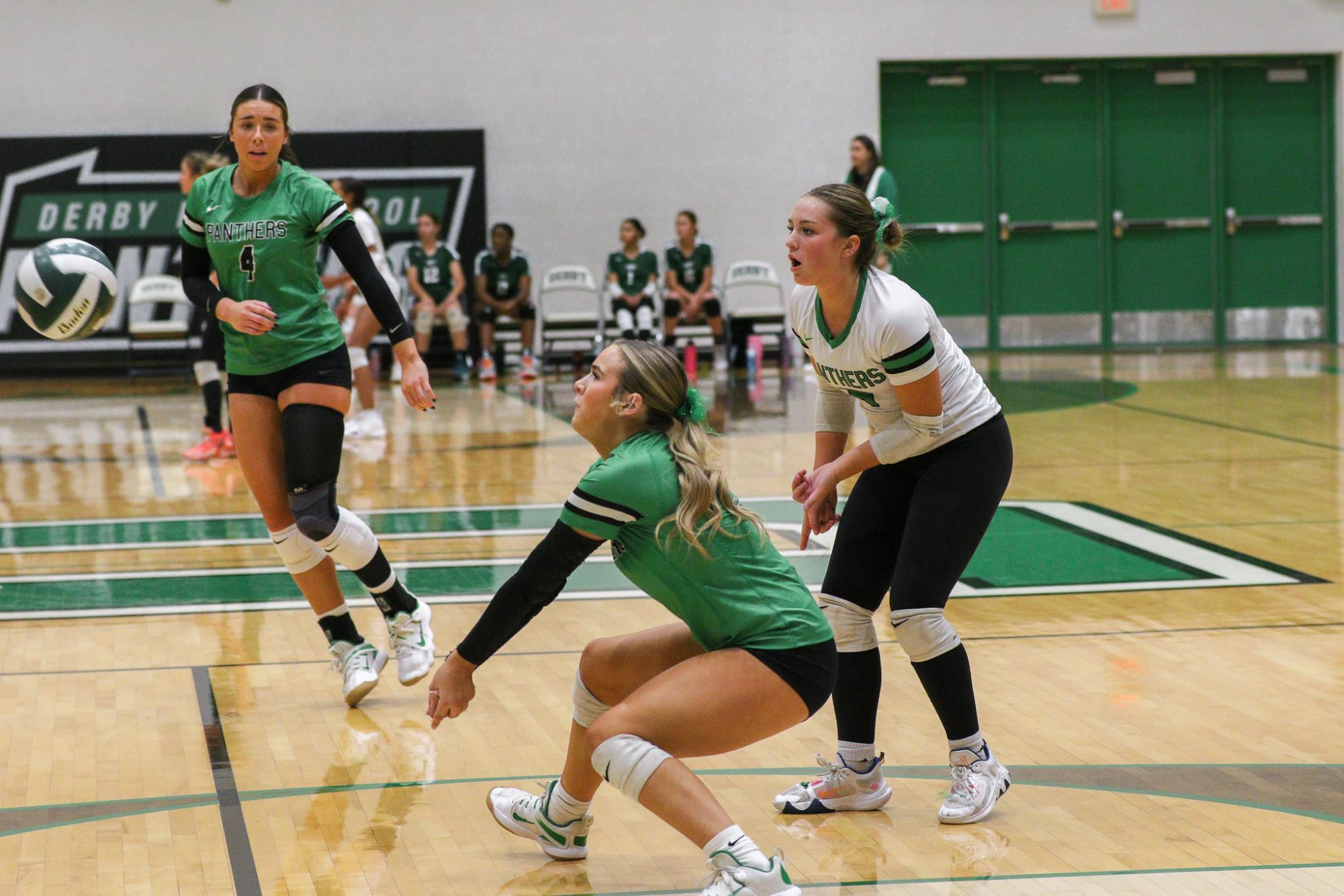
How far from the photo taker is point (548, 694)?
4.70m

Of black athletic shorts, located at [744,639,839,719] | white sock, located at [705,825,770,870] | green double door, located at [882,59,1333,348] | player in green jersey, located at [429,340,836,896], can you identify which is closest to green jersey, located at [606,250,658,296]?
green double door, located at [882,59,1333,348]

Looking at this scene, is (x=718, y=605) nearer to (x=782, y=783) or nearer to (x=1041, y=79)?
(x=782, y=783)

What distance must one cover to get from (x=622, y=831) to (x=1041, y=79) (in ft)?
50.6

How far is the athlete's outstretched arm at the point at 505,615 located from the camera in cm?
301

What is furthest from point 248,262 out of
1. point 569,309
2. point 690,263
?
point 569,309

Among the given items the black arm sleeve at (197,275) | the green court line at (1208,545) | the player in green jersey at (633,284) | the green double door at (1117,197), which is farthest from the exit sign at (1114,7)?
the black arm sleeve at (197,275)

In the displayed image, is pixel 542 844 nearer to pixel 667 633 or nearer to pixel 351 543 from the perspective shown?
pixel 667 633

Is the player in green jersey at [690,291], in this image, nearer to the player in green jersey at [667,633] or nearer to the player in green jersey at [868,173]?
the player in green jersey at [868,173]

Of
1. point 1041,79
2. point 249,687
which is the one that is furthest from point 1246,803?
point 1041,79

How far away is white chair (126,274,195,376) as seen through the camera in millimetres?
15617

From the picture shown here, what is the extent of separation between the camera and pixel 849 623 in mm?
3654

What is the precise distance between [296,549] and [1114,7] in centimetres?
1486

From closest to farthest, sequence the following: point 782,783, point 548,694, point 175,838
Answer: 1. point 175,838
2. point 782,783
3. point 548,694

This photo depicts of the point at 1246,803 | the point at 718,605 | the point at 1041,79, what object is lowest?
the point at 1246,803
